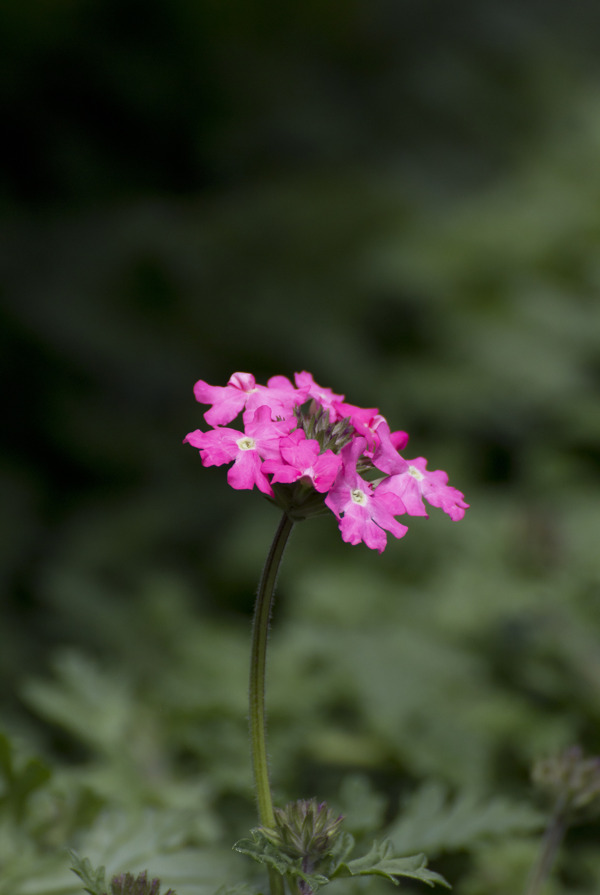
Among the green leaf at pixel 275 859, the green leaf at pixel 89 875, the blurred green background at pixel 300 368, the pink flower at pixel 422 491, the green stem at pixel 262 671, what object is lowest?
the green leaf at pixel 89 875

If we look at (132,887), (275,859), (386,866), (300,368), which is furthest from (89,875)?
(300,368)

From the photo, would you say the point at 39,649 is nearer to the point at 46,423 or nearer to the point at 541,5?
the point at 46,423

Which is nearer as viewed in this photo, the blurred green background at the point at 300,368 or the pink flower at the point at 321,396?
the pink flower at the point at 321,396

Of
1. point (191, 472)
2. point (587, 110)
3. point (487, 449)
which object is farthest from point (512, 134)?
point (191, 472)

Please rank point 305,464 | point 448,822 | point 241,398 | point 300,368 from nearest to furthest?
point 305,464 < point 241,398 < point 448,822 < point 300,368

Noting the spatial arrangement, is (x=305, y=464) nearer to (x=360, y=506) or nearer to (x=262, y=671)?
(x=360, y=506)

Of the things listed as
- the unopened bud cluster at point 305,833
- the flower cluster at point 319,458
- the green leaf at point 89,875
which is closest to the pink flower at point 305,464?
the flower cluster at point 319,458

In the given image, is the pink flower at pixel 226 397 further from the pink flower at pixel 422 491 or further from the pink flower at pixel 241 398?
the pink flower at pixel 422 491
